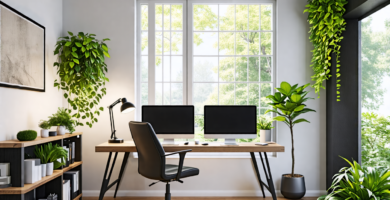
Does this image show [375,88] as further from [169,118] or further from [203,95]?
[169,118]

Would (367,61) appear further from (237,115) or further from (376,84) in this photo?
(237,115)

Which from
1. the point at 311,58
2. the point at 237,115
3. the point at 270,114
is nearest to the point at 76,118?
the point at 237,115

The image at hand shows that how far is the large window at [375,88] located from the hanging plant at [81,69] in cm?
308

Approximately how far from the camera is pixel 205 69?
4.14 metres

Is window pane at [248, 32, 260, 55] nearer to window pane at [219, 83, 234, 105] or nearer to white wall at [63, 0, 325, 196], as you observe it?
white wall at [63, 0, 325, 196]

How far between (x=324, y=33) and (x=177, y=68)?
1.92 metres

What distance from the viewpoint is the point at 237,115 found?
11.9ft

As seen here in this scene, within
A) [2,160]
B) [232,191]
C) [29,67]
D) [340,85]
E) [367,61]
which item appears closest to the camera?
[2,160]

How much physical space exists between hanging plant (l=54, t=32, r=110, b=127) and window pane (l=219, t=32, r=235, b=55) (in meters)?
1.54

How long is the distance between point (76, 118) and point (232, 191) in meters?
2.31

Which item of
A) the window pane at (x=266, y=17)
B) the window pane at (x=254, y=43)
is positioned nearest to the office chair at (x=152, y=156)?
the window pane at (x=254, y=43)

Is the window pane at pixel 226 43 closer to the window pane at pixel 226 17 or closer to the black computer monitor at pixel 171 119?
the window pane at pixel 226 17

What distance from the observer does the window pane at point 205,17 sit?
4.13 meters

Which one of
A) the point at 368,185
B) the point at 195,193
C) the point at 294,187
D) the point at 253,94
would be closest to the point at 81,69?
the point at 195,193
